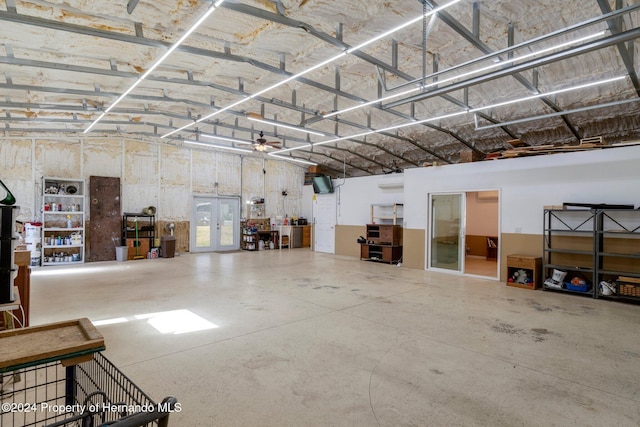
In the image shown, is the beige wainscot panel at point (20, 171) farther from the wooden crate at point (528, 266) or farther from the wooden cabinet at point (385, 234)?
the wooden crate at point (528, 266)

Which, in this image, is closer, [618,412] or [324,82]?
[618,412]

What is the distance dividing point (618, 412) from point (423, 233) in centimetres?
621

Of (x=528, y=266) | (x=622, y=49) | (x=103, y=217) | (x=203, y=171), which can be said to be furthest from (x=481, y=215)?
(x=103, y=217)

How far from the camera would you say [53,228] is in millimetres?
8609

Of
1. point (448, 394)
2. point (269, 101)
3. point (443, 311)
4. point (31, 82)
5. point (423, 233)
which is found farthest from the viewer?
point (423, 233)

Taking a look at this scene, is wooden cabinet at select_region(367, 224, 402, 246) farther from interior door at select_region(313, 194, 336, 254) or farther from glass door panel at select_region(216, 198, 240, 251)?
glass door panel at select_region(216, 198, 240, 251)

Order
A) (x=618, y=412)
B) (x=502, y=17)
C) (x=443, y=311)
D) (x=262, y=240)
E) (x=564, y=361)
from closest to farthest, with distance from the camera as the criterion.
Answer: (x=618, y=412), (x=564, y=361), (x=502, y=17), (x=443, y=311), (x=262, y=240)

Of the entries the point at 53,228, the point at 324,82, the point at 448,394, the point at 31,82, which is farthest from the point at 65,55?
the point at 448,394

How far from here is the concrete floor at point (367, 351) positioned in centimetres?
→ 241

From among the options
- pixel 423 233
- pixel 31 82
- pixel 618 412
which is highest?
pixel 31 82

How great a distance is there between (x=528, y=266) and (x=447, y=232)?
79.5 inches

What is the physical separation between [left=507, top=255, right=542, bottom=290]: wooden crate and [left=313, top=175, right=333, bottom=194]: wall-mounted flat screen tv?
6504mm

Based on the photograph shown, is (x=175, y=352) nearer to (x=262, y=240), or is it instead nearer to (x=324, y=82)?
(x=324, y=82)

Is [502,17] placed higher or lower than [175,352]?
higher
